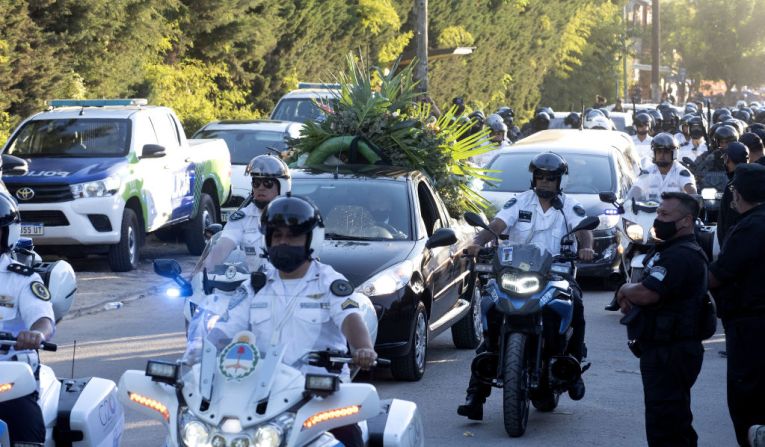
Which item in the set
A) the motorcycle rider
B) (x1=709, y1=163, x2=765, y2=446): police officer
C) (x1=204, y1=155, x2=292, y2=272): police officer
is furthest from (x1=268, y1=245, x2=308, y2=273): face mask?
the motorcycle rider

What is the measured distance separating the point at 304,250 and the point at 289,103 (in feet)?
68.4

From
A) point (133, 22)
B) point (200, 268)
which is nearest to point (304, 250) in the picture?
point (200, 268)

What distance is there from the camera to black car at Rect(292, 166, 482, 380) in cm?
1034

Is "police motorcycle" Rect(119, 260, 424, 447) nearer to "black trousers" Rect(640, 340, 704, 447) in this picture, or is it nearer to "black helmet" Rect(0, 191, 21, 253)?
"black helmet" Rect(0, 191, 21, 253)

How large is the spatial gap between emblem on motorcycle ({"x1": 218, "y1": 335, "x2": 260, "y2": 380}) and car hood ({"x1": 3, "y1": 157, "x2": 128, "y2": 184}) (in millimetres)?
12306

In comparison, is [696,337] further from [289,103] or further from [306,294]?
[289,103]

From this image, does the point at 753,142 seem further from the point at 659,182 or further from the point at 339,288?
the point at 339,288

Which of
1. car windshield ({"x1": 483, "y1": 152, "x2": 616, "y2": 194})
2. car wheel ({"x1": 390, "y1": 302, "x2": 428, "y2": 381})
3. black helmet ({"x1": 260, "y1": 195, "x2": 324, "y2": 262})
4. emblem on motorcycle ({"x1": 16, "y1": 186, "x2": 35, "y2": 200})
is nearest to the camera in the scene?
black helmet ({"x1": 260, "y1": 195, "x2": 324, "y2": 262})

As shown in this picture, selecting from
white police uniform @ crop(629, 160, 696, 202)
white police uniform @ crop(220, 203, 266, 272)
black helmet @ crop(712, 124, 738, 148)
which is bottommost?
white police uniform @ crop(629, 160, 696, 202)

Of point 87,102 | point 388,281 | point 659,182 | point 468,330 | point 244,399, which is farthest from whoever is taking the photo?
point 87,102

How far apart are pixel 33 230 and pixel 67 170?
0.83m

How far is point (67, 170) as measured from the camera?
1716cm

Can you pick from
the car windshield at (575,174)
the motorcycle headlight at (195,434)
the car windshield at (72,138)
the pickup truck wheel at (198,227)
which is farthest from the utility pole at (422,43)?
the motorcycle headlight at (195,434)

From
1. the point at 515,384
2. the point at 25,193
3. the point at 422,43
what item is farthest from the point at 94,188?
the point at 422,43
